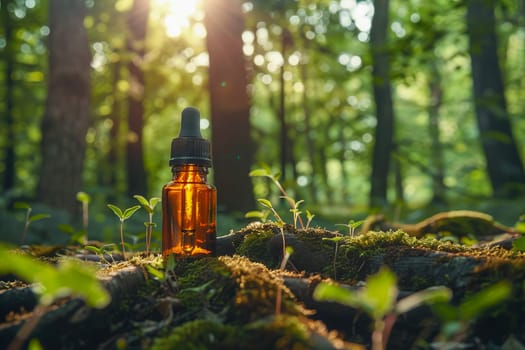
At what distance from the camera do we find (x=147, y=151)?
27.4 metres

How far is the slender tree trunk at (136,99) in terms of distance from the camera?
1520 centimetres

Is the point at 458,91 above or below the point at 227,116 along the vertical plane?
above

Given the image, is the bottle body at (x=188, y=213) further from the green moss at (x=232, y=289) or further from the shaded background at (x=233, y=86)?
the shaded background at (x=233, y=86)

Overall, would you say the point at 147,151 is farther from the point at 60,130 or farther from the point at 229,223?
the point at 229,223

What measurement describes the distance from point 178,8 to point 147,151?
1496cm

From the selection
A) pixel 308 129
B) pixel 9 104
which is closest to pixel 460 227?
pixel 308 129

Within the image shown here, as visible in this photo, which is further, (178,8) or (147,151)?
(147,151)

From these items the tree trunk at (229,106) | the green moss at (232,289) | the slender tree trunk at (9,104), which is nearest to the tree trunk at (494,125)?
the tree trunk at (229,106)

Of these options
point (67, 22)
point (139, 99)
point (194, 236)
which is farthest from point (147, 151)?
point (194, 236)

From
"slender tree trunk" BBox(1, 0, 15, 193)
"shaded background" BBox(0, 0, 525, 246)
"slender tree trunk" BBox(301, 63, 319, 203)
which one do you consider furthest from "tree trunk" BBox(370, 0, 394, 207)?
"slender tree trunk" BBox(1, 0, 15, 193)

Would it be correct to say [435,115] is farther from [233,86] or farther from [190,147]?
[190,147]

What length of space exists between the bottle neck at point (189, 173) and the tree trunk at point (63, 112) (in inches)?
252

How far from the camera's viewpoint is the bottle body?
8.04 feet

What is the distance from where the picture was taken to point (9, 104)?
15898 mm
